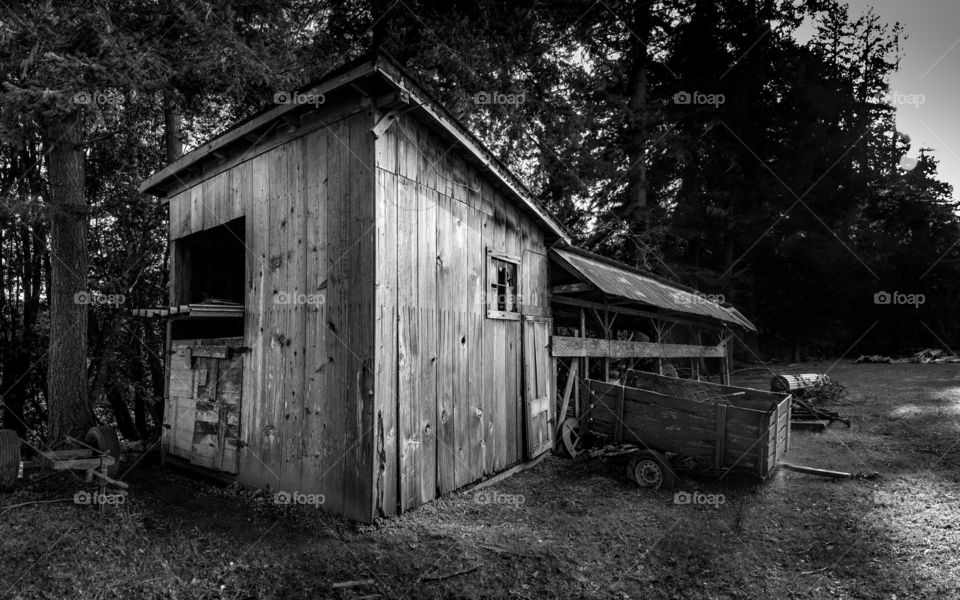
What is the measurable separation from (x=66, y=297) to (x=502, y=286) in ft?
24.0

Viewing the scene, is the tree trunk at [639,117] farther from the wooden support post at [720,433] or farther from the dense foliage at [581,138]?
the wooden support post at [720,433]

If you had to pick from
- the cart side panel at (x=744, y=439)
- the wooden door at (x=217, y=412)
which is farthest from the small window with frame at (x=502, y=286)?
the wooden door at (x=217, y=412)

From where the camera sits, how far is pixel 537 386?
882 cm

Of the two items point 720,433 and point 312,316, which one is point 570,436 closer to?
point 720,433

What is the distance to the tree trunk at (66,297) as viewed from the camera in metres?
8.10

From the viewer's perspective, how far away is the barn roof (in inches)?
214

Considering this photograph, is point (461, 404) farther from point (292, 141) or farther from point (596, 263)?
point (596, 263)

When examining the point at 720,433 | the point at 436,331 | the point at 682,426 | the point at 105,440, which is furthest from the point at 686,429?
the point at 105,440

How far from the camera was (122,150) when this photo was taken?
12.1m

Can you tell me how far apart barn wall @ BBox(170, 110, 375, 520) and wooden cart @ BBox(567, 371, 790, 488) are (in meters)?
4.06

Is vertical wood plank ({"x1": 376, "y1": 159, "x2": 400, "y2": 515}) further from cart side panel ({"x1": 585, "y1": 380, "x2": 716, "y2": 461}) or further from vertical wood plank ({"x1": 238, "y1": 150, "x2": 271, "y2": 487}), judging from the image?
cart side panel ({"x1": 585, "y1": 380, "x2": 716, "y2": 461})

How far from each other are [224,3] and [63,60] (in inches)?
118

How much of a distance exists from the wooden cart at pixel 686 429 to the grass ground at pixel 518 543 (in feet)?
1.59

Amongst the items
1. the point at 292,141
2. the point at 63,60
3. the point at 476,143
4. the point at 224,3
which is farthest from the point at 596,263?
the point at 63,60
